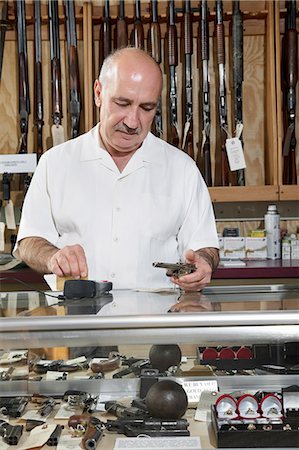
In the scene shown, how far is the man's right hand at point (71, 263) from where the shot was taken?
1.42m

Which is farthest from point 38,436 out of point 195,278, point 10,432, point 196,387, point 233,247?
point 233,247

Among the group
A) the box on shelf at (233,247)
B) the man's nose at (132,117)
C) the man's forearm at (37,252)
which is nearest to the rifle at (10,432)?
the man's forearm at (37,252)

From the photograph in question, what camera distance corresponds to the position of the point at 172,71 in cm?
363

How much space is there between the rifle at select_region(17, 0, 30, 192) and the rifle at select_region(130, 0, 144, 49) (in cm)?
55

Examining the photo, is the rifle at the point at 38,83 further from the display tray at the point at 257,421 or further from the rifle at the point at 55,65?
the display tray at the point at 257,421

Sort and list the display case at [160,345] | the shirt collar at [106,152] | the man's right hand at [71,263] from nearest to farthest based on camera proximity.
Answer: the display case at [160,345] → the man's right hand at [71,263] → the shirt collar at [106,152]

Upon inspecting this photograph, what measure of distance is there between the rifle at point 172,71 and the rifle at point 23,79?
2.36 feet

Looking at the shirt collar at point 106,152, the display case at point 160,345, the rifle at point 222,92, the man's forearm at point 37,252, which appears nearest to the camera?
the display case at point 160,345

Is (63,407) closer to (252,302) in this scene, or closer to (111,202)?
(252,302)

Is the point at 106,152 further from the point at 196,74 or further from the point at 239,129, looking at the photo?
the point at 196,74

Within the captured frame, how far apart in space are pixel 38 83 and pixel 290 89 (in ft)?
4.13

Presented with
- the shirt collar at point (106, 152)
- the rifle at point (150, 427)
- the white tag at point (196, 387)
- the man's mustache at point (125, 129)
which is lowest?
the rifle at point (150, 427)

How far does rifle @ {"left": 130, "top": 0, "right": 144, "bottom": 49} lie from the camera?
11.7ft

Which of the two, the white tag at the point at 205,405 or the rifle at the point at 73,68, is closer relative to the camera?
the white tag at the point at 205,405
